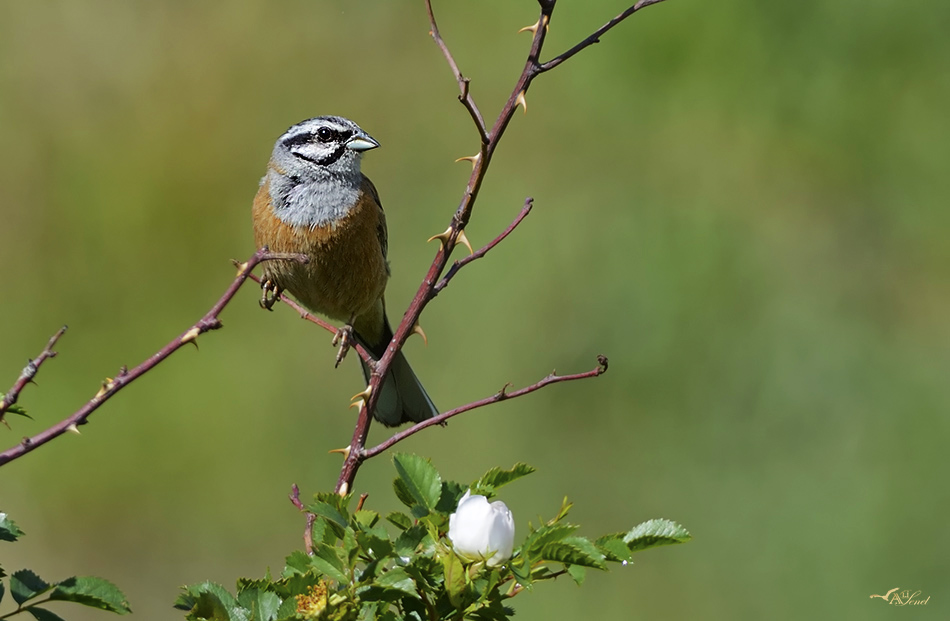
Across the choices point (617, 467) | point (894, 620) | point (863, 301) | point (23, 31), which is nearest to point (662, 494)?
point (617, 467)

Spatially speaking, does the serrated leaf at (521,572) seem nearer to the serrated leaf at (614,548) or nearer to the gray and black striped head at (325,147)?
the serrated leaf at (614,548)

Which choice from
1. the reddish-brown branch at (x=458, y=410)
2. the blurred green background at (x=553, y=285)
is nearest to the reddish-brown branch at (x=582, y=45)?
the reddish-brown branch at (x=458, y=410)

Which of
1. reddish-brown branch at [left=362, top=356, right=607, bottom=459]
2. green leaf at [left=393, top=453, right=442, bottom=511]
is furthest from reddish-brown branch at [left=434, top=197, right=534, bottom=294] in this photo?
green leaf at [left=393, top=453, right=442, bottom=511]

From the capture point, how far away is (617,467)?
5.52 metres

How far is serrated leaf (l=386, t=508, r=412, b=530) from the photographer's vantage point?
166cm

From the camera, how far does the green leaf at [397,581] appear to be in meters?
1.54

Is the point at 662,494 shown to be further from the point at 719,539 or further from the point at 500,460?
the point at 500,460

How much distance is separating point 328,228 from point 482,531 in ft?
7.88

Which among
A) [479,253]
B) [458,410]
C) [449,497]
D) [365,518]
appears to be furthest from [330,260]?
[365,518]

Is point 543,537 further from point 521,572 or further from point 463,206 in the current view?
point 463,206

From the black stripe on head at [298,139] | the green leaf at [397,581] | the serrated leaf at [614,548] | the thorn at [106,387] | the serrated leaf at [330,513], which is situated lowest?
the green leaf at [397,581]

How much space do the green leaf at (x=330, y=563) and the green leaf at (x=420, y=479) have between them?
19 centimetres

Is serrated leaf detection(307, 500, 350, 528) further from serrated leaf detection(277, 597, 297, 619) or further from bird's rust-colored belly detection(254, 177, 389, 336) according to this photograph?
bird's rust-colored belly detection(254, 177, 389, 336)

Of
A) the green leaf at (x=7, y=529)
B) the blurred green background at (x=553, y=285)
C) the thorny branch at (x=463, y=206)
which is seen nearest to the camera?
the green leaf at (x=7, y=529)
